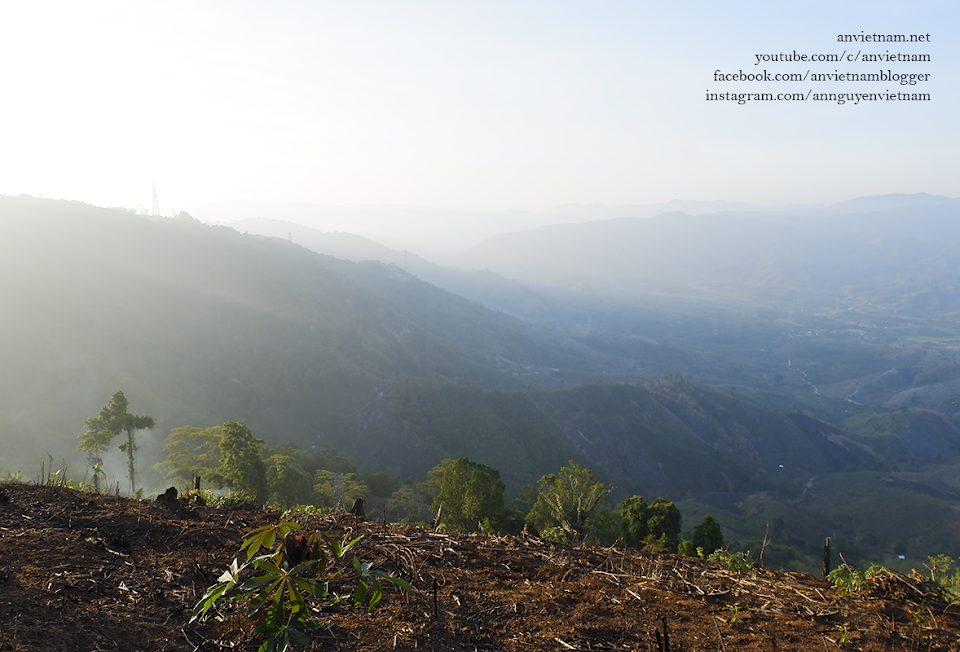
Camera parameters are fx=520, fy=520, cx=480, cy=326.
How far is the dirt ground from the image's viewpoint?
14.1ft

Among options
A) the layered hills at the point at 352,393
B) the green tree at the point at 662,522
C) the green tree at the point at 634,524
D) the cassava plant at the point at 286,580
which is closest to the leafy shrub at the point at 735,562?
the cassava plant at the point at 286,580

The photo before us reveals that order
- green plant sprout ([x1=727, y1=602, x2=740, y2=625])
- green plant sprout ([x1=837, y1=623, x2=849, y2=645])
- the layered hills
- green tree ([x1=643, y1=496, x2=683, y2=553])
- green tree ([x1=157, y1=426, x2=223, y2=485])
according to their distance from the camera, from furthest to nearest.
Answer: the layered hills, green tree ([x1=157, y1=426, x2=223, y2=485]), green tree ([x1=643, y1=496, x2=683, y2=553]), green plant sprout ([x1=727, y1=602, x2=740, y2=625]), green plant sprout ([x1=837, y1=623, x2=849, y2=645])

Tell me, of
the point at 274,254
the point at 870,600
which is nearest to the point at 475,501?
the point at 870,600

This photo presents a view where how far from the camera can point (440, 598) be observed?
17.1 feet

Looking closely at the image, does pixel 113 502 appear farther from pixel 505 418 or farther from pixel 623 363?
pixel 623 363

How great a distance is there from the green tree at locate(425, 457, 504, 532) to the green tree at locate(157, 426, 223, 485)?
13762 millimetres

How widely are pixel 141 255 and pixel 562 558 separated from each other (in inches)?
3599

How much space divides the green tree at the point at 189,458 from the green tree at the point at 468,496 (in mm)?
13762

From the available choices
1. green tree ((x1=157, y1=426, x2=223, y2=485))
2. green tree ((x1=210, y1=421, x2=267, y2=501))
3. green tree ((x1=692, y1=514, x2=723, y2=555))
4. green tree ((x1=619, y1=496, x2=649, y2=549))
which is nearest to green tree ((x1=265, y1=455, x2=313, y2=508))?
green tree ((x1=210, y1=421, x2=267, y2=501))

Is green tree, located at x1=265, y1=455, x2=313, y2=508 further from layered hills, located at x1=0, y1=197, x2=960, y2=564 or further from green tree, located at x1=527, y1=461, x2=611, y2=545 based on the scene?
layered hills, located at x1=0, y1=197, x2=960, y2=564

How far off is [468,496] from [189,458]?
61.3ft

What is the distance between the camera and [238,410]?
180 feet

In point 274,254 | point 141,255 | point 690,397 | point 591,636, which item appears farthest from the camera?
point 274,254

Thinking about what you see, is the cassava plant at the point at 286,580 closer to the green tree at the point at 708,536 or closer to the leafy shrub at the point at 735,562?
the leafy shrub at the point at 735,562
